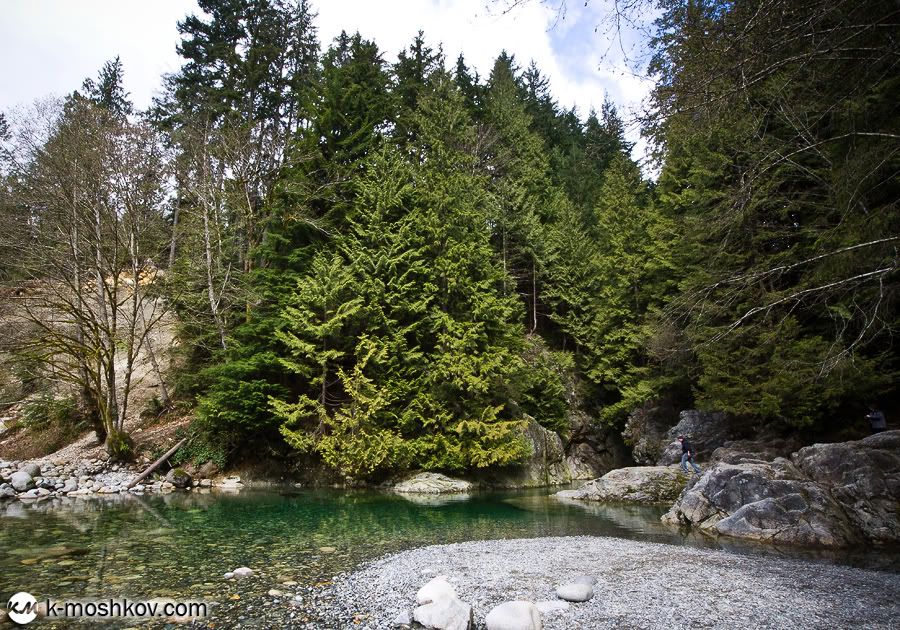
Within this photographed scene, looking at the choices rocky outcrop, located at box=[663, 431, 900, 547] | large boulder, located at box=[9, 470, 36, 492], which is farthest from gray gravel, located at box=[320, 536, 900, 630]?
large boulder, located at box=[9, 470, 36, 492]

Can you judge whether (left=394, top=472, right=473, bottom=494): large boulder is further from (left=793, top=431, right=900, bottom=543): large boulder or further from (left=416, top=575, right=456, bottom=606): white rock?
(left=416, top=575, right=456, bottom=606): white rock

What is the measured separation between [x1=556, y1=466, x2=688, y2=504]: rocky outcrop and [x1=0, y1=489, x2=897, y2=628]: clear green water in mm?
1160

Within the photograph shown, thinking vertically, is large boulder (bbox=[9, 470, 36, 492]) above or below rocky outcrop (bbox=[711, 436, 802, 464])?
below

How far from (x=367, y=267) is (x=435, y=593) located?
15.3 meters

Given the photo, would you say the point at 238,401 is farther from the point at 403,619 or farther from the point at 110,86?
the point at 110,86

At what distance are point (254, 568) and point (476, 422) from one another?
11659 mm

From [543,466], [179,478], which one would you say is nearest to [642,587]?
[543,466]

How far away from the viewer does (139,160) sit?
1616 cm

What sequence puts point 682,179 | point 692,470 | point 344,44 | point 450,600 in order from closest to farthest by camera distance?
1. point 450,600
2. point 692,470
3. point 682,179
4. point 344,44

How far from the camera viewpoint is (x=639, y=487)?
1427 cm

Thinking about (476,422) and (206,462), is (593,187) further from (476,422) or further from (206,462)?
(206,462)

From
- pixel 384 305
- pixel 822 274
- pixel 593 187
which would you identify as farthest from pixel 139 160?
pixel 593 187

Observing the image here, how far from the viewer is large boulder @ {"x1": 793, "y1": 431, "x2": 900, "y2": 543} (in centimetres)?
855

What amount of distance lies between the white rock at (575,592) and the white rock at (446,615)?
46.4 inches
